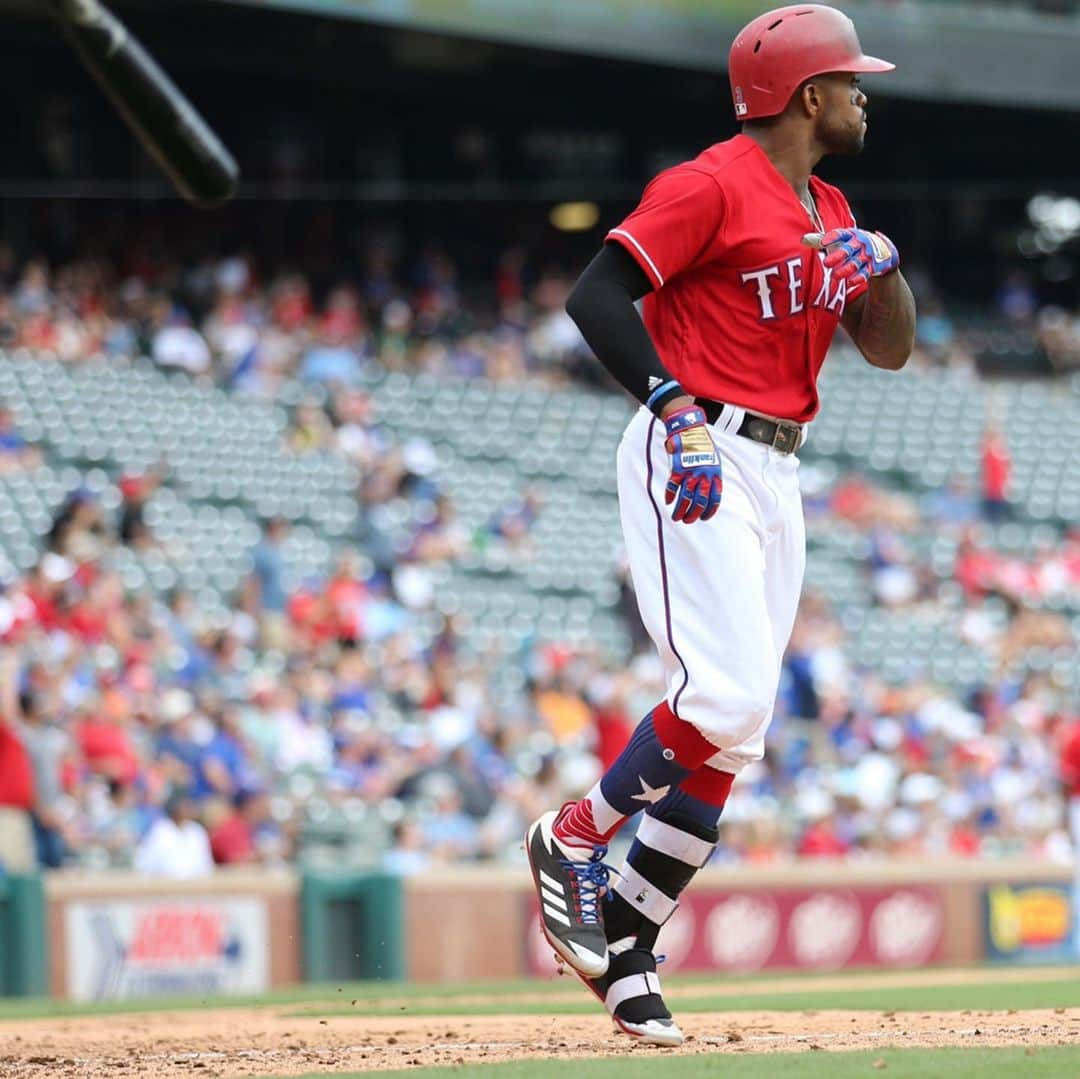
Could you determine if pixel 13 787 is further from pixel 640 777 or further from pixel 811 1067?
pixel 811 1067

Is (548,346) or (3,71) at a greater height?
(3,71)

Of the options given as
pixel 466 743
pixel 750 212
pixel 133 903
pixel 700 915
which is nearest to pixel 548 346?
pixel 466 743

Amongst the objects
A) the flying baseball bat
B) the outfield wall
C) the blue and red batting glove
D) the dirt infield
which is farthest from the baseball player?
the outfield wall

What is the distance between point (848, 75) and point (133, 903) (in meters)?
5.07

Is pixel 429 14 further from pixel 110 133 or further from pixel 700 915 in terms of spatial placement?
pixel 700 915

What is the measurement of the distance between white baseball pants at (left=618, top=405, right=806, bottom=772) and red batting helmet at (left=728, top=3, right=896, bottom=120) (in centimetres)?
64

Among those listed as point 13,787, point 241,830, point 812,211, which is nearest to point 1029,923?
point 241,830

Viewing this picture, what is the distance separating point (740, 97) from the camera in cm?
436

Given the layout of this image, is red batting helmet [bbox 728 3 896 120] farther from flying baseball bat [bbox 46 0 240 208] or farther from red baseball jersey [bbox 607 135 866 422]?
flying baseball bat [bbox 46 0 240 208]

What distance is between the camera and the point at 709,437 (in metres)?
4.04

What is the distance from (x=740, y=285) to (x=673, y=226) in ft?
0.69

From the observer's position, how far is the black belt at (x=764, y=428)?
4215 mm

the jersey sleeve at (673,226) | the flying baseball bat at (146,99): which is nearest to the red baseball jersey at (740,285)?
the jersey sleeve at (673,226)

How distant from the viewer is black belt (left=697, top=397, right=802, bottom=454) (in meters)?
4.21
